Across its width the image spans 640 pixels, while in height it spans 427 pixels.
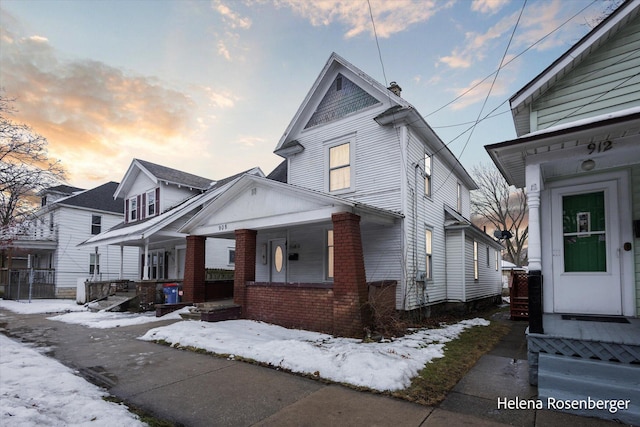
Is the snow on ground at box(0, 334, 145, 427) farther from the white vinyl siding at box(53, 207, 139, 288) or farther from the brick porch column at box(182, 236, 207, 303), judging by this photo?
the white vinyl siding at box(53, 207, 139, 288)

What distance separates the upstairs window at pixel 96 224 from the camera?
25870mm

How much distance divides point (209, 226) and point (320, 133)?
5.29m

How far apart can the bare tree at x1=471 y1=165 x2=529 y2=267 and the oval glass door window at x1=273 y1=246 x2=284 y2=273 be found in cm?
2978

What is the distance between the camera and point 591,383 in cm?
425

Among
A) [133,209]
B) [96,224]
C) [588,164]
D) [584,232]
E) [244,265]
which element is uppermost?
[133,209]

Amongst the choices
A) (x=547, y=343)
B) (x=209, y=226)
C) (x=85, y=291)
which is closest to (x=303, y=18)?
(x=209, y=226)

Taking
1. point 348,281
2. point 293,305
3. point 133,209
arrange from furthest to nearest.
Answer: point 133,209
point 293,305
point 348,281

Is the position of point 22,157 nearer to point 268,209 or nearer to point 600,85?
point 268,209

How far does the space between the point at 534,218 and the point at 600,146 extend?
1.44m

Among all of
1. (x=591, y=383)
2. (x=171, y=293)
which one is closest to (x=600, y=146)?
(x=591, y=383)

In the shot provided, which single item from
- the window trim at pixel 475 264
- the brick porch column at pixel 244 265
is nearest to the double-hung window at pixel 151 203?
the brick porch column at pixel 244 265

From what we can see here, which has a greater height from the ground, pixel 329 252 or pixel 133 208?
pixel 133 208

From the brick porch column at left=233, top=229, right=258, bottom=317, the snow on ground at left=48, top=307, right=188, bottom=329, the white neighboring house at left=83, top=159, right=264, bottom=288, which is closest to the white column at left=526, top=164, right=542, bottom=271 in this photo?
the brick porch column at left=233, top=229, right=258, bottom=317

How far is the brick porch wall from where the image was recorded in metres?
8.72
